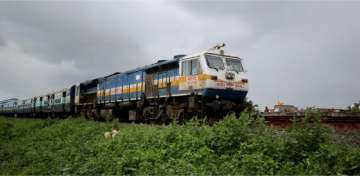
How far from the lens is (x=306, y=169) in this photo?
7.29m

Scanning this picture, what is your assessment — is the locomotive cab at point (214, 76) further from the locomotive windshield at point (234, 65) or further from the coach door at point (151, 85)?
the coach door at point (151, 85)

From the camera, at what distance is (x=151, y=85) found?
729 inches

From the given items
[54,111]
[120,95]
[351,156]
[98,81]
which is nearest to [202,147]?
[351,156]

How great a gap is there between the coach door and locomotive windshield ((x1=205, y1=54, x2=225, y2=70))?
3.77m

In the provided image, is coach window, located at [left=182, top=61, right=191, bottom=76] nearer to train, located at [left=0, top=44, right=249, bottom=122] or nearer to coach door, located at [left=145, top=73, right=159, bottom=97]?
train, located at [left=0, top=44, right=249, bottom=122]

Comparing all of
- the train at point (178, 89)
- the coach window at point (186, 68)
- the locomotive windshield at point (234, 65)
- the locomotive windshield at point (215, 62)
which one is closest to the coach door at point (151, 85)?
the train at point (178, 89)

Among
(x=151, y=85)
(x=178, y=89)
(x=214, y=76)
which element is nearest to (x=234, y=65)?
(x=214, y=76)

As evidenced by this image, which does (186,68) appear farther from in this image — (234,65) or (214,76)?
(234,65)

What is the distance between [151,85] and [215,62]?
446cm

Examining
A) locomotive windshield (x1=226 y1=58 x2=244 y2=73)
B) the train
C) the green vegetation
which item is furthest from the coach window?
the green vegetation

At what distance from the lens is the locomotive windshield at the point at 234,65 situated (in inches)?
613

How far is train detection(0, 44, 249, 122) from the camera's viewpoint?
1470 cm

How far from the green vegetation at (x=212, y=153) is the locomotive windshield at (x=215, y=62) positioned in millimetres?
4561

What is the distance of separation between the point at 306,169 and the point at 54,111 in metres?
31.0
